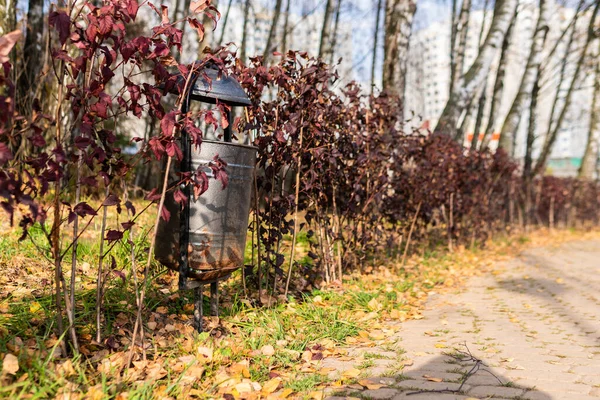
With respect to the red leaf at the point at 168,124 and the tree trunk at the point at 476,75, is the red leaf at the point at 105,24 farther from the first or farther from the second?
the tree trunk at the point at 476,75

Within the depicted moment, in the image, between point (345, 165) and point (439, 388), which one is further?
point (345, 165)

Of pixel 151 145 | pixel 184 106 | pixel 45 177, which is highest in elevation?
pixel 184 106

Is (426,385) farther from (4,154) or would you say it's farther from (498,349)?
(4,154)

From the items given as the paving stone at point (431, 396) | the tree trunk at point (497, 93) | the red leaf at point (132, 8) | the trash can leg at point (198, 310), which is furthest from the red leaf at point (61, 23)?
the tree trunk at point (497, 93)

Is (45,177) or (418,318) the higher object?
(45,177)

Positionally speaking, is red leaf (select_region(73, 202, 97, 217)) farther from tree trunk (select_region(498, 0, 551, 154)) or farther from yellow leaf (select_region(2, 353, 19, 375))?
tree trunk (select_region(498, 0, 551, 154))

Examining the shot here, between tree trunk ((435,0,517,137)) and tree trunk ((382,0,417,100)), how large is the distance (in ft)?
6.46

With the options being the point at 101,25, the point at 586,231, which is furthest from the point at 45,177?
the point at 586,231

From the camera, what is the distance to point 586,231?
1802cm

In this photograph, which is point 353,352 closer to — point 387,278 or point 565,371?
point 565,371

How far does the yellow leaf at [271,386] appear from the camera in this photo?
2984 millimetres

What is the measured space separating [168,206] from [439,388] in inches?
79.0

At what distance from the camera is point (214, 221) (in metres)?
3.53

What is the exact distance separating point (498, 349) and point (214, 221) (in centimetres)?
222
